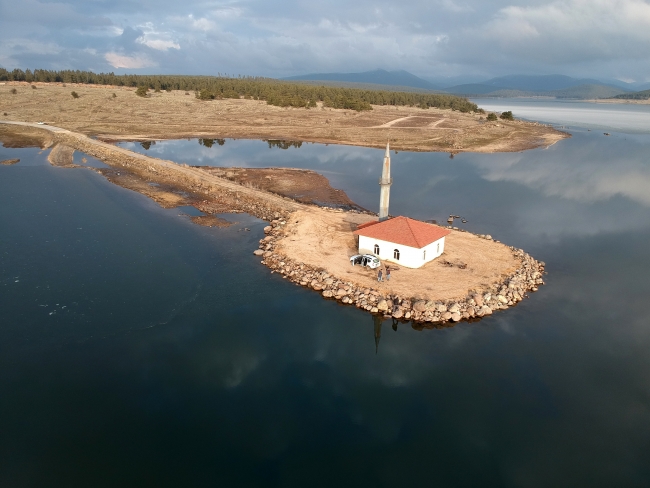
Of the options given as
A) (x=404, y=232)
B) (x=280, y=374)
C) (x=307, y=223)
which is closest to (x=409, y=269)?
(x=404, y=232)

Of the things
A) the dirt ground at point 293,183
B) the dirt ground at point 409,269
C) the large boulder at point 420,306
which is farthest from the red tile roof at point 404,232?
the dirt ground at point 293,183

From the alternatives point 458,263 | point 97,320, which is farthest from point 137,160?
point 458,263

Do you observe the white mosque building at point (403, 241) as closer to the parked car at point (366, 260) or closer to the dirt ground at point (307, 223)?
the dirt ground at point (307, 223)

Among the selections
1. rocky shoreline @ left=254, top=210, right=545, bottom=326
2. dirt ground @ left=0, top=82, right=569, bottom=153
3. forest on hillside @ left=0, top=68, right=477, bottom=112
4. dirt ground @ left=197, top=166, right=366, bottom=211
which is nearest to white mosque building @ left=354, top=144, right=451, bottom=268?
rocky shoreline @ left=254, top=210, right=545, bottom=326

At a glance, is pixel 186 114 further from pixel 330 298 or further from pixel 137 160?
pixel 330 298

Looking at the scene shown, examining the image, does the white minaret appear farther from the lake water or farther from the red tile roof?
the lake water
